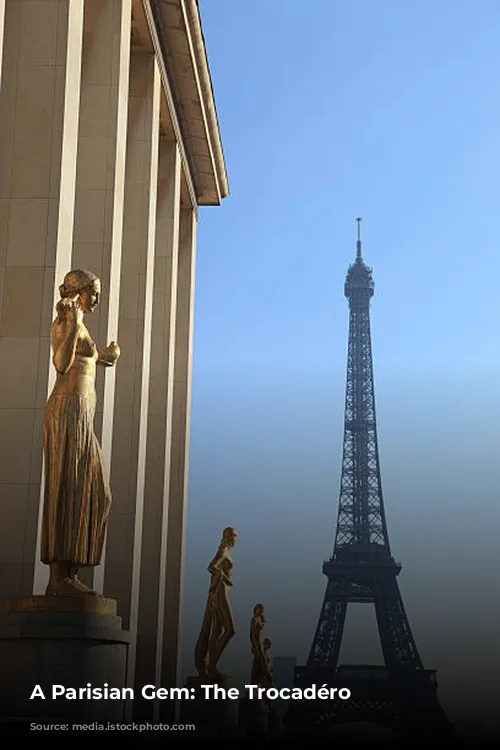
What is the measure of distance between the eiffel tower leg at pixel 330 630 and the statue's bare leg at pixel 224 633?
49925 mm

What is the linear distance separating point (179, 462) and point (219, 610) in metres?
8.60

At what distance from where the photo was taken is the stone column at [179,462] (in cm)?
2850

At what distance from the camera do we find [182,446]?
101 ft

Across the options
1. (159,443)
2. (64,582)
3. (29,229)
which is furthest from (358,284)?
(64,582)

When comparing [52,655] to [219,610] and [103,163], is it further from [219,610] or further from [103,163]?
[219,610]

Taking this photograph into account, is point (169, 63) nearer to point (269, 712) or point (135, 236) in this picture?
point (135, 236)

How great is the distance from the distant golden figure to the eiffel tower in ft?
138

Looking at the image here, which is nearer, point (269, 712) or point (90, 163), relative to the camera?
point (90, 163)

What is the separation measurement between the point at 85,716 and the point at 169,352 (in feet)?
56.5

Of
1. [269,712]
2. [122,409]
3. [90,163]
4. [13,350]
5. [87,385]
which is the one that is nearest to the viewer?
[87,385]

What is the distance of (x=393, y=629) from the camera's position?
75562 millimetres

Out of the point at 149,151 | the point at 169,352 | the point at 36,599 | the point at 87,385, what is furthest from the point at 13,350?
the point at 169,352

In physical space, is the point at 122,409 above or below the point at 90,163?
below

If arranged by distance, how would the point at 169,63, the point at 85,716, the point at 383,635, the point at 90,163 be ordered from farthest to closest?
the point at 383,635 → the point at 169,63 → the point at 90,163 → the point at 85,716
